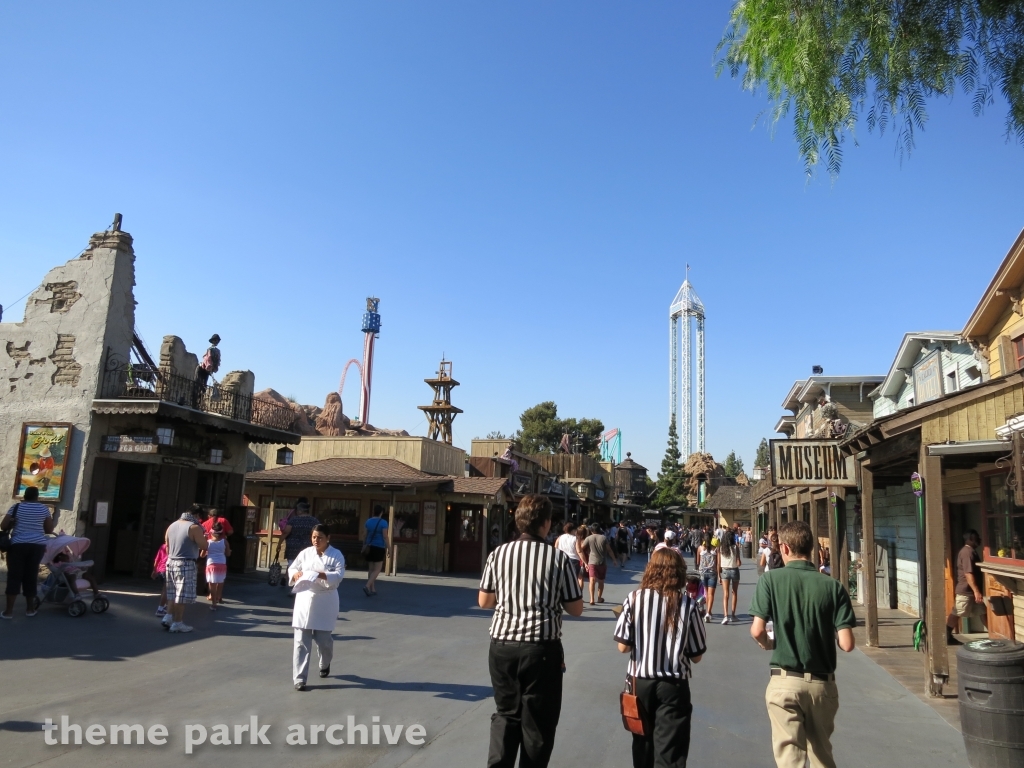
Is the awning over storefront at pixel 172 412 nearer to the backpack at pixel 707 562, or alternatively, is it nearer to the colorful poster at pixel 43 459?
the colorful poster at pixel 43 459

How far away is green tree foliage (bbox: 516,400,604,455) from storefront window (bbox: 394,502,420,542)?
53.0 meters

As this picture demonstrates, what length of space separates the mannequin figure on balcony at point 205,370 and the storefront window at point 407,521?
7953mm

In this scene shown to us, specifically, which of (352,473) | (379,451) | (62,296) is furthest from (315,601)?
(379,451)

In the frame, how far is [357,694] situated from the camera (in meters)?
7.08

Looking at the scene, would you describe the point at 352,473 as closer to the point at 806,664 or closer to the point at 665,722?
the point at 665,722

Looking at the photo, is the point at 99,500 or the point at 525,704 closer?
the point at 525,704

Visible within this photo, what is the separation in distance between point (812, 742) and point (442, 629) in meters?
7.56

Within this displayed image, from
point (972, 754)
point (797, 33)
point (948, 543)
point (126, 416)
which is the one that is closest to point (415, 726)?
point (972, 754)

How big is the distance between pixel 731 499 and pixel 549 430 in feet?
97.2

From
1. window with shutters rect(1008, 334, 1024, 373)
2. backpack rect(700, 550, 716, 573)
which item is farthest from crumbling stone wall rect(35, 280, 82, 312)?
window with shutters rect(1008, 334, 1024, 373)

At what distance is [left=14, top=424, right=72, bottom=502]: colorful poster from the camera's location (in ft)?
43.2

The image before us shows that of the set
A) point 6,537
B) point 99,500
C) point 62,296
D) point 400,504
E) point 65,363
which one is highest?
point 62,296

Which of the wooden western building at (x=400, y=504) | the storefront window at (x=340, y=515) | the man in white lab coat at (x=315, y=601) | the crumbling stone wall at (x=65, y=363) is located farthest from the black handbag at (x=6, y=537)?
the storefront window at (x=340, y=515)

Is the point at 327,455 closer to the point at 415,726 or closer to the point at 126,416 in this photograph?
the point at 126,416
